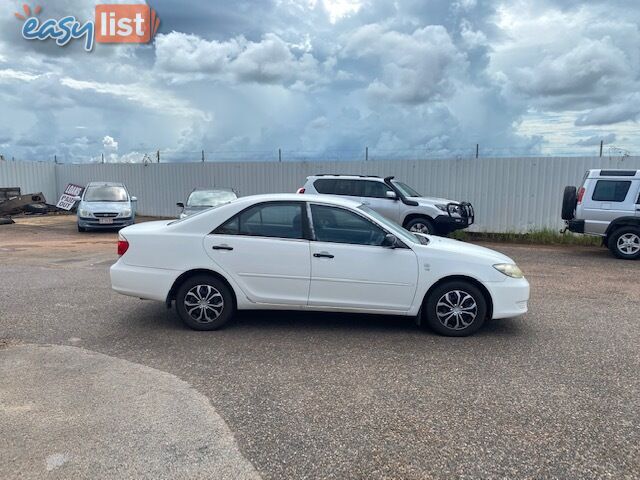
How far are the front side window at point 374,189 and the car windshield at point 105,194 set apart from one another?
349 inches

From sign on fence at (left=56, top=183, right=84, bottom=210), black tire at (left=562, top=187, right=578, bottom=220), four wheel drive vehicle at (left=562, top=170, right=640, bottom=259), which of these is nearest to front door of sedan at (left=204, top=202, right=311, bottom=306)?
four wheel drive vehicle at (left=562, top=170, right=640, bottom=259)

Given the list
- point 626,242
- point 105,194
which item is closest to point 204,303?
point 626,242

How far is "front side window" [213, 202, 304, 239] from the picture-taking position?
5445mm

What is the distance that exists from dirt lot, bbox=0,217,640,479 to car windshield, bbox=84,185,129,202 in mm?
10901

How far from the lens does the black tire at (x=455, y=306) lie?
5281 millimetres

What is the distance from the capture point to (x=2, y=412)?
3584mm

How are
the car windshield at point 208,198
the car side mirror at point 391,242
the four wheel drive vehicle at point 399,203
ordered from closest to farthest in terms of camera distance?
the car side mirror at point 391,242 → the four wheel drive vehicle at point 399,203 → the car windshield at point 208,198

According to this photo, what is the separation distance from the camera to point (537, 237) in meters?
14.2

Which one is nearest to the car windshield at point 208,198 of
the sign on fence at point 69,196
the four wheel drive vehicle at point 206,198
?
the four wheel drive vehicle at point 206,198

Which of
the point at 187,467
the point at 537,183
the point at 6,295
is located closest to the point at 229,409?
the point at 187,467

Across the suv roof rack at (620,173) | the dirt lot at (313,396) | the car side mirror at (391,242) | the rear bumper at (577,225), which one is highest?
the suv roof rack at (620,173)

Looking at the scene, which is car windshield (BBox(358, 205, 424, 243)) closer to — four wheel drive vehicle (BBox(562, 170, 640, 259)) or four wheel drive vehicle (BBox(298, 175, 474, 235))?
four wheel drive vehicle (BBox(298, 175, 474, 235))

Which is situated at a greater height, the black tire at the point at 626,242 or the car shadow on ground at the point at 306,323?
the black tire at the point at 626,242

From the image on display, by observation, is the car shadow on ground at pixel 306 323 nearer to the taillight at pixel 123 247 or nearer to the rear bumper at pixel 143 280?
the rear bumper at pixel 143 280
